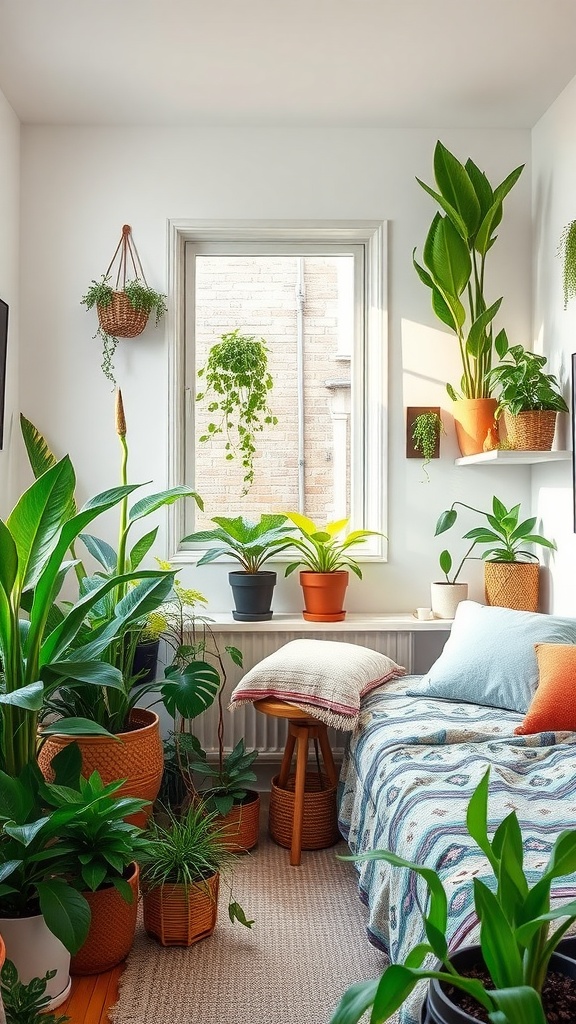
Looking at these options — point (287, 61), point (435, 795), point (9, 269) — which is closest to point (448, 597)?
point (435, 795)

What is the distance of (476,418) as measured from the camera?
11.0 feet

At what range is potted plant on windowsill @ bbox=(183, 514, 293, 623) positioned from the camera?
3238 mm

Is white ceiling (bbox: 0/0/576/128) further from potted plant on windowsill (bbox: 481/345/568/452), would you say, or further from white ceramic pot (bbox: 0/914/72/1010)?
white ceramic pot (bbox: 0/914/72/1010)

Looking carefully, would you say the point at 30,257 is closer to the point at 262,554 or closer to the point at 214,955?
the point at 262,554

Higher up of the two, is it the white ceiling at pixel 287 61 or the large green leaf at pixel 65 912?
the white ceiling at pixel 287 61

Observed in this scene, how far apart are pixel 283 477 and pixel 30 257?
1370 mm

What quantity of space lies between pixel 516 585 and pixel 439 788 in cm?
141

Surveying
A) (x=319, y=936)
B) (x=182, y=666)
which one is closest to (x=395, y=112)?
(x=182, y=666)

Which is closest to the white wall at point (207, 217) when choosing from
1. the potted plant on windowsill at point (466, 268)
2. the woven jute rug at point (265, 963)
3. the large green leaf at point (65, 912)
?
the potted plant on windowsill at point (466, 268)

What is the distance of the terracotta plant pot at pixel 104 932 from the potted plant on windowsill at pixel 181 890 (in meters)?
0.12

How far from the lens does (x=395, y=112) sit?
3375 millimetres

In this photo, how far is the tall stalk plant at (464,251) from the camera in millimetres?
3271

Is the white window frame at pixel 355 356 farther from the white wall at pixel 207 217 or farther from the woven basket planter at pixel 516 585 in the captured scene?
the woven basket planter at pixel 516 585

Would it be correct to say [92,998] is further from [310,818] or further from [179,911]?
[310,818]
